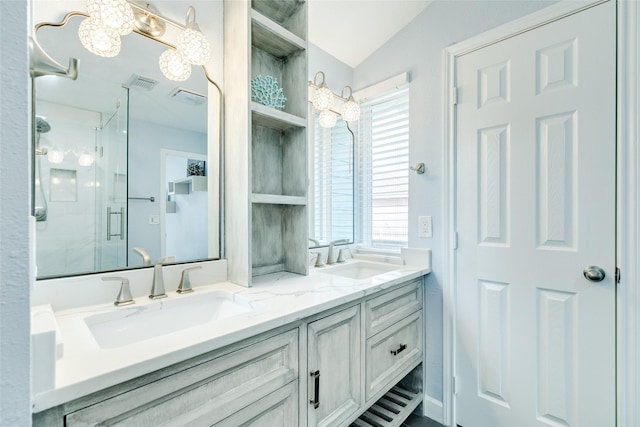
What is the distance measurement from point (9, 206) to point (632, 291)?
6.06 feet

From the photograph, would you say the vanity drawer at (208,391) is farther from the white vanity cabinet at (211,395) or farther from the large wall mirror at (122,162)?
the large wall mirror at (122,162)

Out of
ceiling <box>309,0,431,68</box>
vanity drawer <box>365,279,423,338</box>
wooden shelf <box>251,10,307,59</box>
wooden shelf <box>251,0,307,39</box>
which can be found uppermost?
ceiling <box>309,0,431,68</box>

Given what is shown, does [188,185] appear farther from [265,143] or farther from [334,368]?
[334,368]

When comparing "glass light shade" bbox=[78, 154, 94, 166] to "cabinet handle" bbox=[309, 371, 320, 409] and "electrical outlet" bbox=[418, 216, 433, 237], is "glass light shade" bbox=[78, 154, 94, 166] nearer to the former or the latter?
"cabinet handle" bbox=[309, 371, 320, 409]

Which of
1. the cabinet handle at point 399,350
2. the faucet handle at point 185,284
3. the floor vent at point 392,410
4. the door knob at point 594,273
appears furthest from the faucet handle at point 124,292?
the door knob at point 594,273

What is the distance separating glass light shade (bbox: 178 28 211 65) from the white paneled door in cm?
135

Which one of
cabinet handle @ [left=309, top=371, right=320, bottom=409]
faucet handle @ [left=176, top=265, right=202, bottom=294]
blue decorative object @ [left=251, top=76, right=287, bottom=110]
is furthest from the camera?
blue decorative object @ [left=251, top=76, right=287, bottom=110]

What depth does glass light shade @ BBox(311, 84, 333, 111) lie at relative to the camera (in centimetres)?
183

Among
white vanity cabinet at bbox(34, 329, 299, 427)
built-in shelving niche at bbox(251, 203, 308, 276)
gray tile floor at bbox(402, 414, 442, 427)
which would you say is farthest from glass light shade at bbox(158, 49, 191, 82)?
gray tile floor at bbox(402, 414, 442, 427)

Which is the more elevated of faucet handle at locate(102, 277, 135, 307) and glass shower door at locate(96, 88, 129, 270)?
glass shower door at locate(96, 88, 129, 270)

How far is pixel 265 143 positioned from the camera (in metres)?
1.59

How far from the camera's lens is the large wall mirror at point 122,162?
3.19 feet

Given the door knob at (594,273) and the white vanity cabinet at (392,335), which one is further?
the white vanity cabinet at (392,335)

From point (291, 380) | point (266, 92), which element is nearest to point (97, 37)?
point (266, 92)
